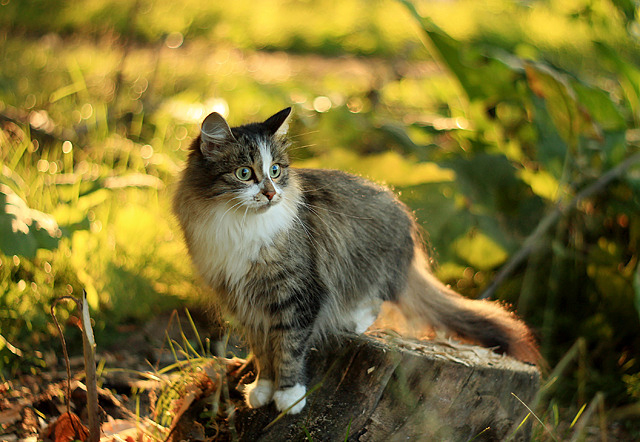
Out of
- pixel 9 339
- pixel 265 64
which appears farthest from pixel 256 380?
pixel 265 64

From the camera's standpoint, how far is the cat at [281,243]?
88.3 inches

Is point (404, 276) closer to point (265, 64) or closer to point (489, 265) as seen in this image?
point (489, 265)

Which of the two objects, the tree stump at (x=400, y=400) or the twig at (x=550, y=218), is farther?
the twig at (x=550, y=218)

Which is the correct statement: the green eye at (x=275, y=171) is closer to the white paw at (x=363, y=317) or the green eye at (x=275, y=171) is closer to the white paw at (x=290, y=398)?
the white paw at (x=363, y=317)

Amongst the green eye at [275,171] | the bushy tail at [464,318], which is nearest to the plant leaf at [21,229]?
the green eye at [275,171]

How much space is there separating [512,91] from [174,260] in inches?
97.4

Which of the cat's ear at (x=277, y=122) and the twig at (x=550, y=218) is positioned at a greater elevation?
the cat's ear at (x=277, y=122)

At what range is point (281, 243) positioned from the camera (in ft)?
7.51

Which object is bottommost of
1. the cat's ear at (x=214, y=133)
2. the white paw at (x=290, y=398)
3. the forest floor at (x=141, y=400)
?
the forest floor at (x=141, y=400)

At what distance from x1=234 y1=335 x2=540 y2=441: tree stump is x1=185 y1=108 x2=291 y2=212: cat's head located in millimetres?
705

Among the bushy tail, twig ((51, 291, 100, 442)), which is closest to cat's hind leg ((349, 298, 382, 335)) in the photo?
the bushy tail

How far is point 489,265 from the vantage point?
392 centimetres

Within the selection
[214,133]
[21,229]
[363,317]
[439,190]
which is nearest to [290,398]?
[363,317]

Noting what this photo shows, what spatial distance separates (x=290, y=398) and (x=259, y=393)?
0.14 meters
